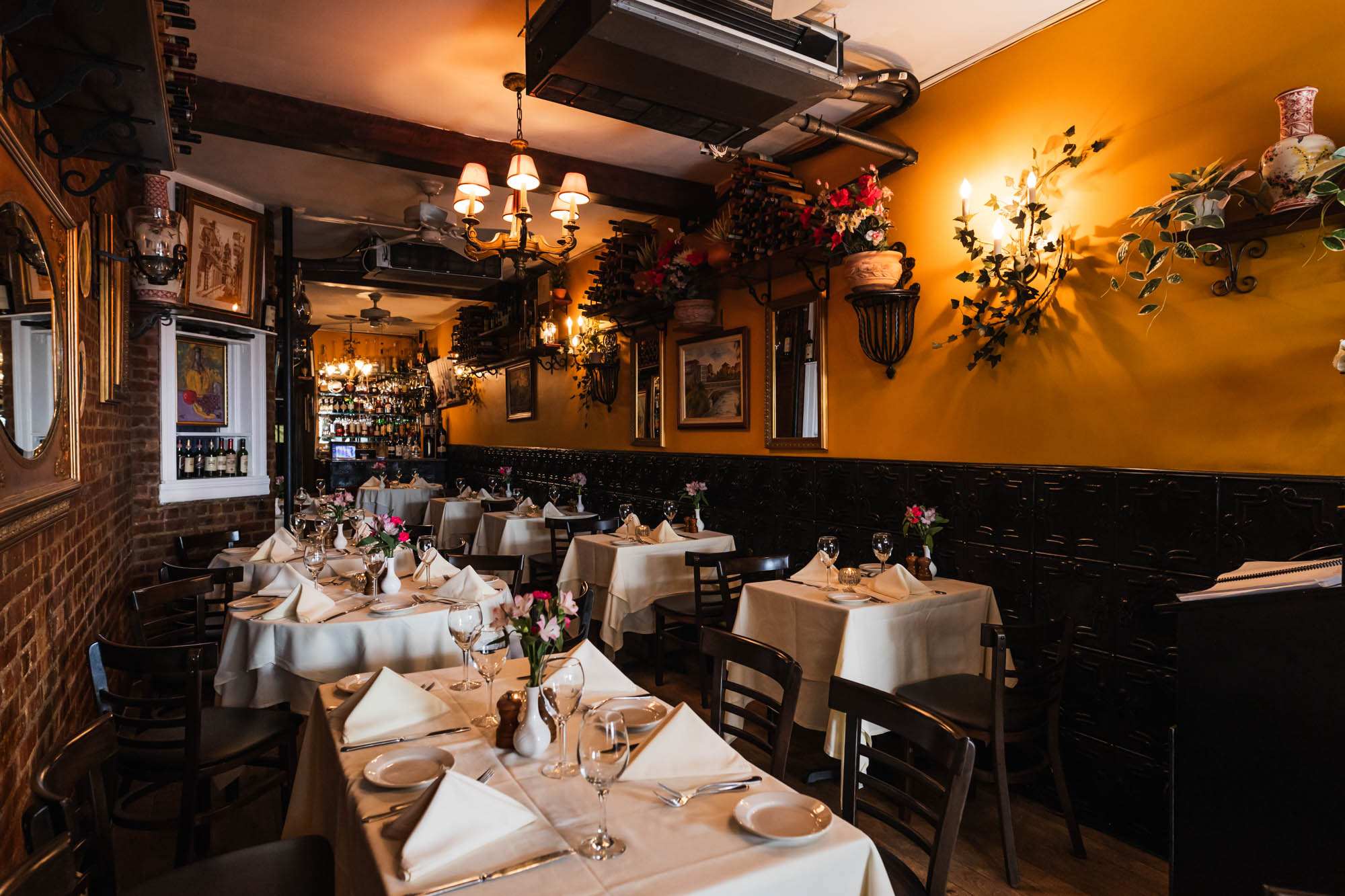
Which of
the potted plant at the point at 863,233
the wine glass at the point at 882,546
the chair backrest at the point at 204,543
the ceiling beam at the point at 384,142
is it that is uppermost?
the ceiling beam at the point at 384,142

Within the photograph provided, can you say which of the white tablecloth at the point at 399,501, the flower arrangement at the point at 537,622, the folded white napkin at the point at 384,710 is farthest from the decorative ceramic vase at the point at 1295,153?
the white tablecloth at the point at 399,501

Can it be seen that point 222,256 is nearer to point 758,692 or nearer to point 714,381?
point 714,381

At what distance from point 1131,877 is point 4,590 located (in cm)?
374

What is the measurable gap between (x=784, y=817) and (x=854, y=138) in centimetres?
393

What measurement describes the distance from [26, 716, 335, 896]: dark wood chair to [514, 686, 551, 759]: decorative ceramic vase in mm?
445

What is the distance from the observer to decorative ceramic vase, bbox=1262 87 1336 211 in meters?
2.43

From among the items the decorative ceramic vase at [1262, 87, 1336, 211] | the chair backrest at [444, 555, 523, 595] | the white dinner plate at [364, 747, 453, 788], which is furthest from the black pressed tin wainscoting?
the white dinner plate at [364, 747, 453, 788]

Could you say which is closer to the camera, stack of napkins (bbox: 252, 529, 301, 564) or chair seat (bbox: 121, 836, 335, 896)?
chair seat (bbox: 121, 836, 335, 896)

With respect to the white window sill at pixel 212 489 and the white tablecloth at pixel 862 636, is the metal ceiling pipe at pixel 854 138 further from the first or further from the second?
the white window sill at pixel 212 489

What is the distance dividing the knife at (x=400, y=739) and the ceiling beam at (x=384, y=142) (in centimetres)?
384

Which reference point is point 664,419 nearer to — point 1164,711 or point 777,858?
point 1164,711

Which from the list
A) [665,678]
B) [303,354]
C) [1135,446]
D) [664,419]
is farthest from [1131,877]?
[303,354]

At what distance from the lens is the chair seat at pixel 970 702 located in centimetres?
276

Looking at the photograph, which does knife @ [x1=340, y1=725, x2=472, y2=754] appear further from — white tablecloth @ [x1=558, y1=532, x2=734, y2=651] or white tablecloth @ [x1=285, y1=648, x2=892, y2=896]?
white tablecloth @ [x1=558, y1=532, x2=734, y2=651]
